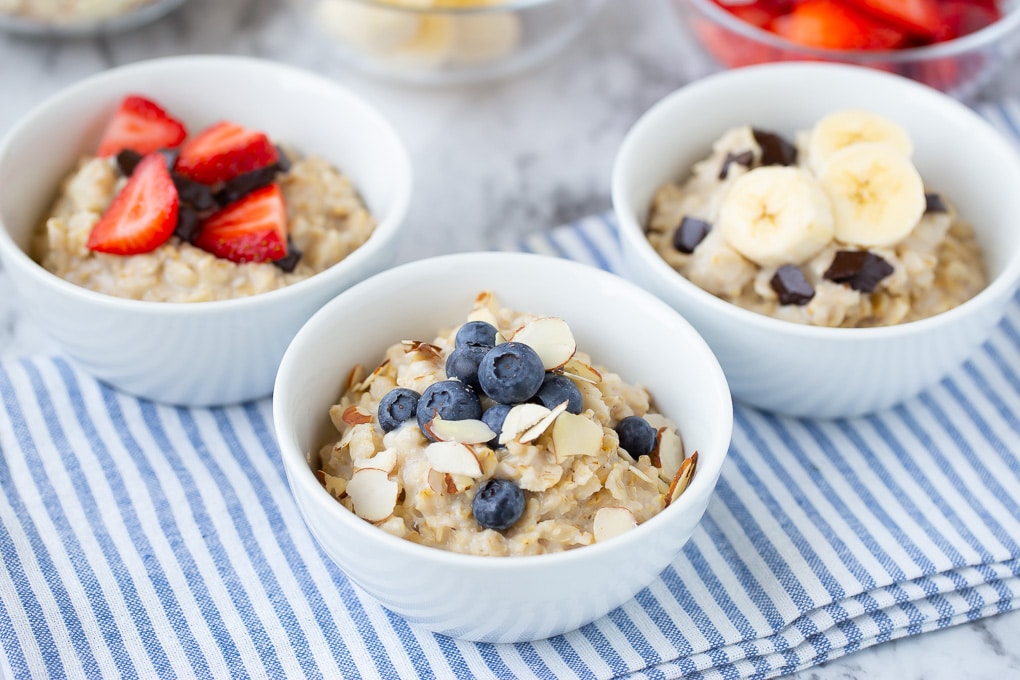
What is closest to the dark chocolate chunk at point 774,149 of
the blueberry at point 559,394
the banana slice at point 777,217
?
the banana slice at point 777,217

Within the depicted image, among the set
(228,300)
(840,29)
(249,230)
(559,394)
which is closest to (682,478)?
(559,394)

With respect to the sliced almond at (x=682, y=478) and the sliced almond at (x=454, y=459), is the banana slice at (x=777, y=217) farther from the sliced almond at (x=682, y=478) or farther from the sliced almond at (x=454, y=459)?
the sliced almond at (x=454, y=459)

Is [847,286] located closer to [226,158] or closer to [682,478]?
[682,478]

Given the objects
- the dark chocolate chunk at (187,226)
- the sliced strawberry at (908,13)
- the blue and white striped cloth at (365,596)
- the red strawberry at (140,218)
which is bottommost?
the blue and white striped cloth at (365,596)

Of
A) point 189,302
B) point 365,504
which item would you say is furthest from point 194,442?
point 365,504

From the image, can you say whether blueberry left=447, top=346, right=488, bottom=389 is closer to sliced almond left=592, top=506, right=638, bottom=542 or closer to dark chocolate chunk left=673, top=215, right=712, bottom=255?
sliced almond left=592, top=506, right=638, bottom=542

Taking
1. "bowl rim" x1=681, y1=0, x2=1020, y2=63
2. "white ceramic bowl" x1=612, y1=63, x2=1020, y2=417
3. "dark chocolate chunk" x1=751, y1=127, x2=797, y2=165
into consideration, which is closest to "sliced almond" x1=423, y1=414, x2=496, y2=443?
"white ceramic bowl" x1=612, y1=63, x2=1020, y2=417

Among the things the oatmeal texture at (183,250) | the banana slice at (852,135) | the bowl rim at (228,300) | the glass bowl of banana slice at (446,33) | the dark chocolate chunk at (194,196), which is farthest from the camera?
the glass bowl of banana slice at (446,33)
